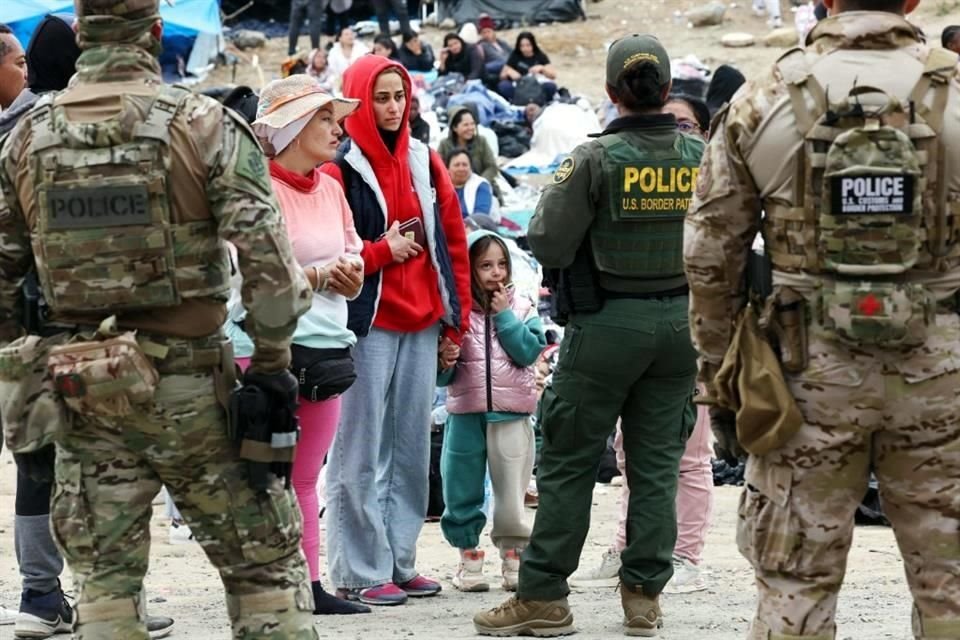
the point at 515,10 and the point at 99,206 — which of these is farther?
the point at 515,10

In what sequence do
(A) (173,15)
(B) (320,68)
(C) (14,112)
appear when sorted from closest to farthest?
(C) (14,112) → (B) (320,68) → (A) (173,15)

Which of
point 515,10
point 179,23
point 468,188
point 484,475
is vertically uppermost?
point 515,10

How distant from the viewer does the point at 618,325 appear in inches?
241

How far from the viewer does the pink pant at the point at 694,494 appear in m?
7.29

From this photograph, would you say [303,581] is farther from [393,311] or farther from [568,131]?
[568,131]

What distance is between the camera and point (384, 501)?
714cm

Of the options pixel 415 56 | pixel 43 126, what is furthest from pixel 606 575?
pixel 415 56

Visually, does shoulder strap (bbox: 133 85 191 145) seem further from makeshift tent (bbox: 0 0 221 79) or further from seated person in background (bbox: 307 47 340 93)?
seated person in background (bbox: 307 47 340 93)

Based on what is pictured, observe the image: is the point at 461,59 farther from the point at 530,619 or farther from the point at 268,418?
the point at 268,418

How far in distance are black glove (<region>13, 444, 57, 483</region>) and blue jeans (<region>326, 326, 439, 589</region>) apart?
82.3 inches

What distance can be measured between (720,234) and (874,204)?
1.38ft

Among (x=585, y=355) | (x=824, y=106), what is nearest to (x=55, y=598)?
(x=585, y=355)

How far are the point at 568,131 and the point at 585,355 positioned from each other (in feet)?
48.6

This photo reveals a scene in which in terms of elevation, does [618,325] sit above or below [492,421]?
above
